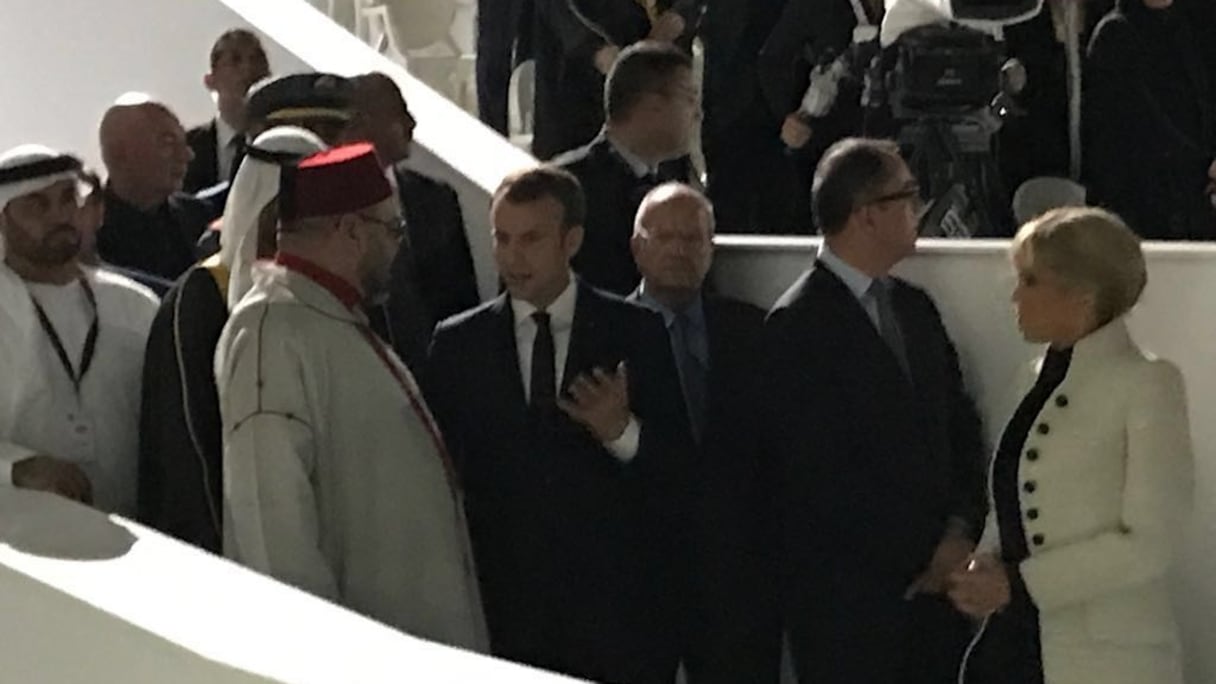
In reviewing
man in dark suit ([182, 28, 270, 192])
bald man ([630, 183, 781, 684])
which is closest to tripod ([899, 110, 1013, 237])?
bald man ([630, 183, 781, 684])

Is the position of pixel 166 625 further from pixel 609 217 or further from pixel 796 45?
pixel 796 45

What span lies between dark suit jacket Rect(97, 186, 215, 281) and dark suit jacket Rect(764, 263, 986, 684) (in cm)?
119

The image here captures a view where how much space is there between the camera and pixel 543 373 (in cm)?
307

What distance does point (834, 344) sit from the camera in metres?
3.14

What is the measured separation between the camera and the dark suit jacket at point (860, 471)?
313 cm

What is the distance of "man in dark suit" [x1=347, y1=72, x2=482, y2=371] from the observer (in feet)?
11.2

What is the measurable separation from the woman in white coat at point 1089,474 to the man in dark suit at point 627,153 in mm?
1013

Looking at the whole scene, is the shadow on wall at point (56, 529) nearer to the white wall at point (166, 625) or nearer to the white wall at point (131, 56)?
the white wall at point (166, 625)

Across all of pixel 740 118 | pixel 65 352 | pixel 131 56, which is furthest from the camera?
pixel 131 56

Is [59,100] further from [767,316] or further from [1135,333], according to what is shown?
[1135,333]

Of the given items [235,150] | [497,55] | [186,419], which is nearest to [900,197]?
[186,419]

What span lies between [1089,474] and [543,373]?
0.84 meters

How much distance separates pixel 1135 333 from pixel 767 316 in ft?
1.90

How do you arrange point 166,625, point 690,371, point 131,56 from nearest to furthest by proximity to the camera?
1. point 166,625
2. point 690,371
3. point 131,56
